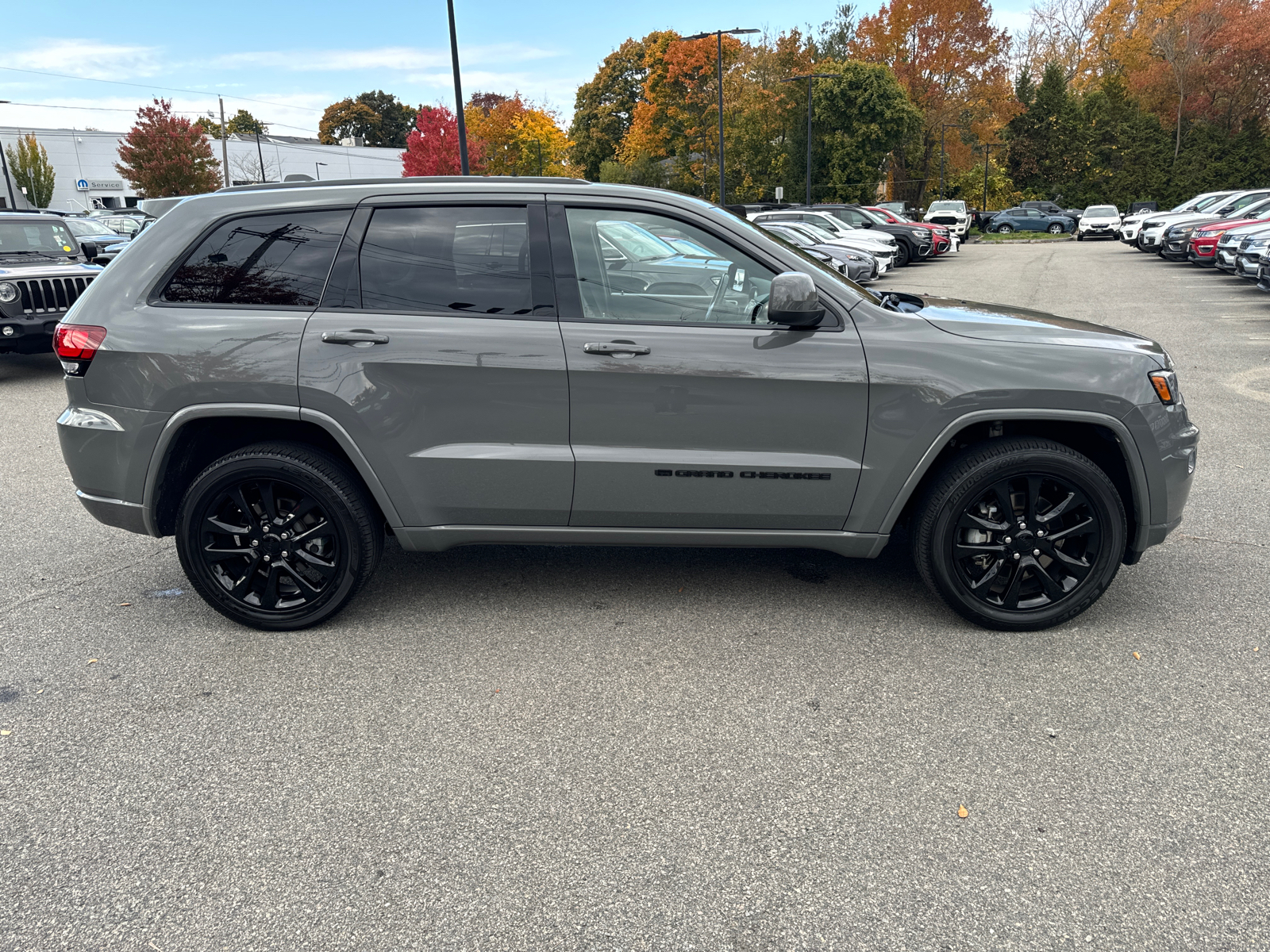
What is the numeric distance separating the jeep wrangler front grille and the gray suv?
24.2ft

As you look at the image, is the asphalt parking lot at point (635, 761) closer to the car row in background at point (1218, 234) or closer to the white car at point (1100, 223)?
the car row in background at point (1218, 234)

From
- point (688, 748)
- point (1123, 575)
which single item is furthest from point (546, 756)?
point (1123, 575)

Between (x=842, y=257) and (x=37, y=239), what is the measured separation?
13233 mm

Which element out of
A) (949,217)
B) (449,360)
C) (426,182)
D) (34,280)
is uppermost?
(949,217)

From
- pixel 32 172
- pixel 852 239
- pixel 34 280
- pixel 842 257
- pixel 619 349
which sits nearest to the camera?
pixel 619 349

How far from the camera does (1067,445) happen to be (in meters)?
3.93

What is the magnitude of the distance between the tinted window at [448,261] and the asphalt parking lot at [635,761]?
1359 mm

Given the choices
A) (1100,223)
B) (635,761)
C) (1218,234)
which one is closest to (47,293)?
(635,761)

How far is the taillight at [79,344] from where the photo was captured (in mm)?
3842

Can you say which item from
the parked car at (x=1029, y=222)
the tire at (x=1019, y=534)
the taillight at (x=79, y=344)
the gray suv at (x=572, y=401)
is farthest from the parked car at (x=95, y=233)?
the parked car at (x=1029, y=222)

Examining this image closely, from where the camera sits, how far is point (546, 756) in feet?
10.2

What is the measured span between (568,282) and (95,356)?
1918 millimetres

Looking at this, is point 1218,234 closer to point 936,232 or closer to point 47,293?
point 936,232

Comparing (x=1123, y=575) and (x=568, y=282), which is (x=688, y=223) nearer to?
(x=568, y=282)
